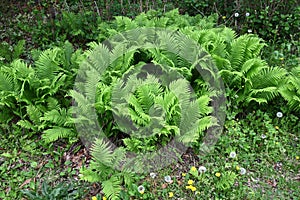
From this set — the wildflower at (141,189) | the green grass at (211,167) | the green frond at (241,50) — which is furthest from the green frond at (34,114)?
the green frond at (241,50)

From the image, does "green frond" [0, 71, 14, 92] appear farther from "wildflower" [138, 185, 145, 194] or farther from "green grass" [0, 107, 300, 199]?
"wildflower" [138, 185, 145, 194]

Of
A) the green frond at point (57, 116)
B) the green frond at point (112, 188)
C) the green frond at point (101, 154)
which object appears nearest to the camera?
the green frond at point (112, 188)

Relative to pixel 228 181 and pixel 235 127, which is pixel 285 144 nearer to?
pixel 235 127

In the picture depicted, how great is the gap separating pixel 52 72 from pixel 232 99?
257 cm

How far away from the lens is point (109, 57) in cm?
494

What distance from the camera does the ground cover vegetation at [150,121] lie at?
389cm

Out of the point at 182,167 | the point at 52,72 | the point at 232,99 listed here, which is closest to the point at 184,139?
the point at 182,167

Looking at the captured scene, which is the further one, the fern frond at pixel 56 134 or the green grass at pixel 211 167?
A: the fern frond at pixel 56 134

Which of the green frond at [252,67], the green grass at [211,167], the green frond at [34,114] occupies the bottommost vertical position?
the green grass at [211,167]

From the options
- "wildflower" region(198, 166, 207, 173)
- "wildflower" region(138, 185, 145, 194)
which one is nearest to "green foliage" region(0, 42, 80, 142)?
"wildflower" region(138, 185, 145, 194)

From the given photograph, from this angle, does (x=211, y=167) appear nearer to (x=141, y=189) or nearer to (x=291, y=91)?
(x=141, y=189)

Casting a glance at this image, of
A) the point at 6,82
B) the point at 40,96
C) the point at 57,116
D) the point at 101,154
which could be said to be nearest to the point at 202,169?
the point at 101,154

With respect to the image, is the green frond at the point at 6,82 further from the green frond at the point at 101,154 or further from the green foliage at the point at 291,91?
the green foliage at the point at 291,91

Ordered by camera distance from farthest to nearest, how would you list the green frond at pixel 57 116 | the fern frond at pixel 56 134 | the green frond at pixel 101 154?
the green frond at pixel 57 116
the fern frond at pixel 56 134
the green frond at pixel 101 154
